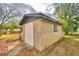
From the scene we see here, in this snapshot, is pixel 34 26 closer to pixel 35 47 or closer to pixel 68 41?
pixel 35 47

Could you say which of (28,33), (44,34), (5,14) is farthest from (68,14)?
(5,14)

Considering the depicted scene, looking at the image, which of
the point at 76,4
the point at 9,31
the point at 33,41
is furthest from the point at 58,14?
the point at 9,31

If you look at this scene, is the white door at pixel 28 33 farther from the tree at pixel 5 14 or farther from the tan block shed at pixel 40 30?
the tree at pixel 5 14

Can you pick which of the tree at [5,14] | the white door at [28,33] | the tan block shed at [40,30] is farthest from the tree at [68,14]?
the tree at [5,14]

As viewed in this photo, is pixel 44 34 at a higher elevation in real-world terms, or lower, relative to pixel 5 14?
lower

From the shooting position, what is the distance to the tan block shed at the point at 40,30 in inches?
71.4

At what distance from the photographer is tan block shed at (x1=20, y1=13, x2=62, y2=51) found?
181cm

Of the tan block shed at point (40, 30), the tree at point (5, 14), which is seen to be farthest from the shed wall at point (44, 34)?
the tree at point (5, 14)

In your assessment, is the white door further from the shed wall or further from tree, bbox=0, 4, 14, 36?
tree, bbox=0, 4, 14, 36

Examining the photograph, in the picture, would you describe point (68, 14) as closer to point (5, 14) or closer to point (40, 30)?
point (40, 30)

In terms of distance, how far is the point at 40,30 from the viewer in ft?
5.98

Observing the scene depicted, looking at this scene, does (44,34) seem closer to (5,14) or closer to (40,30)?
(40,30)

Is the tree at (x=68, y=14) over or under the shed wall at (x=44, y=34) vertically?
over

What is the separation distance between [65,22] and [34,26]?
1.03 ft
